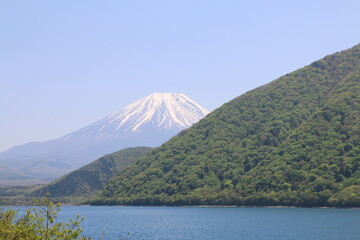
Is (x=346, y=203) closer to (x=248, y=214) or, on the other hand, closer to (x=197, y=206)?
(x=248, y=214)

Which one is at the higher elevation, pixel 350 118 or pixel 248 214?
pixel 350 118

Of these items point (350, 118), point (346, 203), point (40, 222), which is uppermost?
point (350, 118)

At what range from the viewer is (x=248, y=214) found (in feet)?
450

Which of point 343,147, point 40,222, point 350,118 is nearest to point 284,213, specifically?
point 343,147

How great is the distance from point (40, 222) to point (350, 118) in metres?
167

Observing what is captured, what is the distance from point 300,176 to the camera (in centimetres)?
15975

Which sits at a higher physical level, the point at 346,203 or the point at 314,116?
the point at 314,116

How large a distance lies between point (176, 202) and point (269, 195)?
4465cm

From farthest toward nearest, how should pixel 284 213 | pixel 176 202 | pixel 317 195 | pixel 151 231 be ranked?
pixel 176 202 → pixel 317 195 → pixel 284 213 → pixel 151 231

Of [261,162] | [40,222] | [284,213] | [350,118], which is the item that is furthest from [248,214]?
[40,222]

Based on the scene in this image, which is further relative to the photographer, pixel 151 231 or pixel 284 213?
pixel 284 213

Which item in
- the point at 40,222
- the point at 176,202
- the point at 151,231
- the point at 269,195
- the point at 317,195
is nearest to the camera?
the point at 40,222

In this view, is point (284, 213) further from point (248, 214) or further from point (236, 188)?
point (236, 188)

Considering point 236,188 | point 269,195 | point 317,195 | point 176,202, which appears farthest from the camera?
point 176,202
